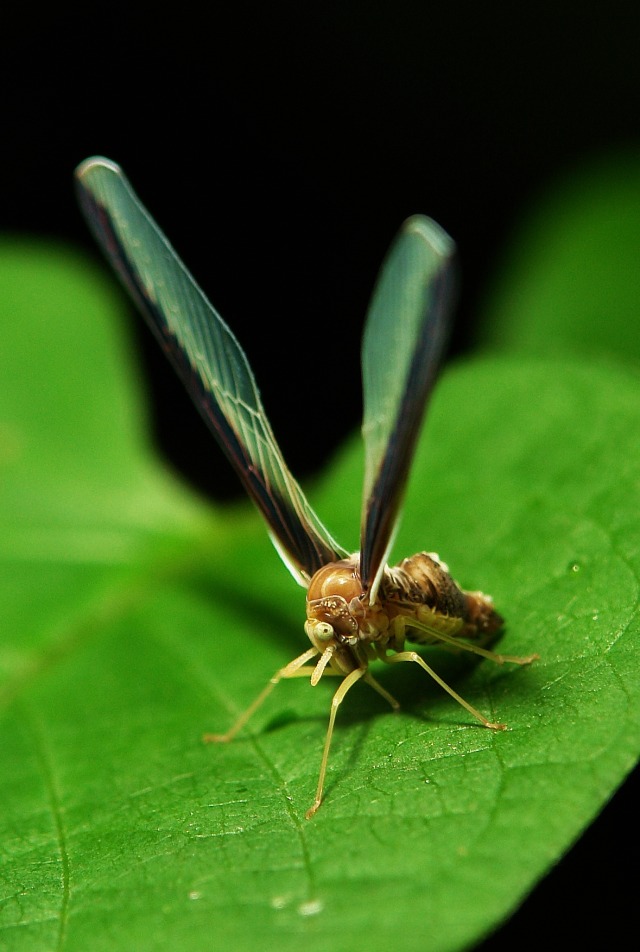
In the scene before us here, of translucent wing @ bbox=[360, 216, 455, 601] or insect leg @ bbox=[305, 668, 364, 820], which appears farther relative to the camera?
insect leg @ bbox=[305, 668, 364, 820]

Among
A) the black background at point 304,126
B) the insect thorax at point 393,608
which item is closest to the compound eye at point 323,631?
the insect thorax at point 393,608

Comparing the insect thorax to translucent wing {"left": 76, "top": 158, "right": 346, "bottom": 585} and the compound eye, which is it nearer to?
the compound eye

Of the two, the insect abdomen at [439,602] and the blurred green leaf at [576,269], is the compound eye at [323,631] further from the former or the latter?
the blurred green leaf at [576,269]

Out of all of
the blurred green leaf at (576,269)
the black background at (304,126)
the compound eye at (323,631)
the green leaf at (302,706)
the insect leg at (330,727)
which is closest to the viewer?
the green leaf at (302,706)

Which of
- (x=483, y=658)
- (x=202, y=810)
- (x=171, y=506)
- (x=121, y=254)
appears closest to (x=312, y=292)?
(x=171, y=506)

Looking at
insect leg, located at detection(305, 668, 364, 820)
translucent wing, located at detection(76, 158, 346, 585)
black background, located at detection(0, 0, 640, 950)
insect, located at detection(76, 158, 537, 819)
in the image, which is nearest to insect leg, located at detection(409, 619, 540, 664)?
insect, located at detection(76, 158, 537, 819)

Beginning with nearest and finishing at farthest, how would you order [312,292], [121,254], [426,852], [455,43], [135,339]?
[426,852]
[121,254]
[135,339]
[312,292]
[455,43]

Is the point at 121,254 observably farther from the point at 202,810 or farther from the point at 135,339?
the point at 135,339
